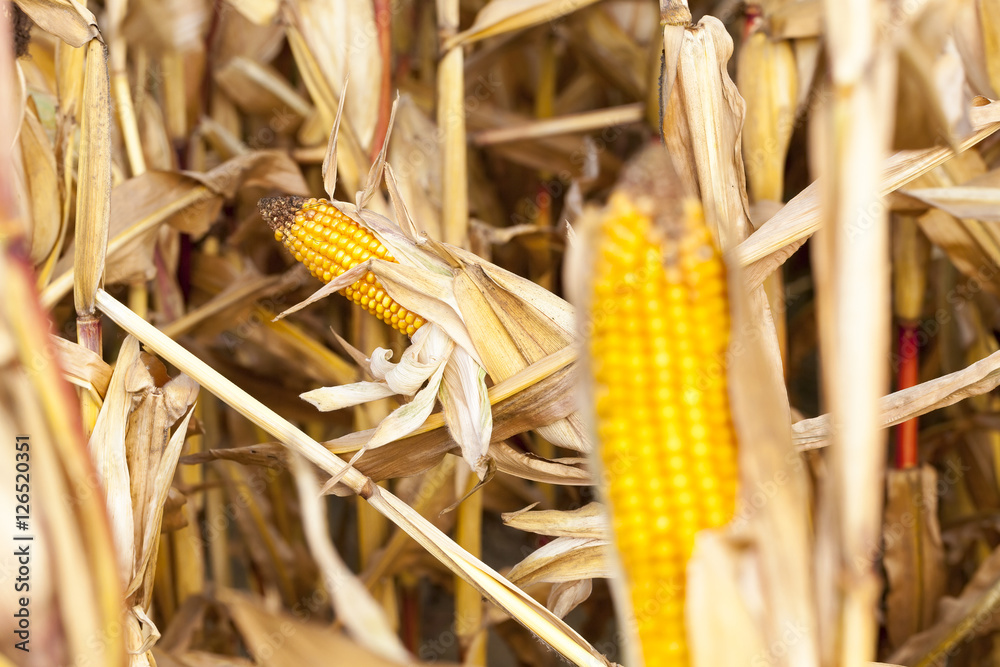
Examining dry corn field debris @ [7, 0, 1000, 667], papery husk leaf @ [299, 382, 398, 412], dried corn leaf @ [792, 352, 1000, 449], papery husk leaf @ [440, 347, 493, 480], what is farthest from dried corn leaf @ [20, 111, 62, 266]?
dried corn leaf @ [792, 352, 1000, 449]

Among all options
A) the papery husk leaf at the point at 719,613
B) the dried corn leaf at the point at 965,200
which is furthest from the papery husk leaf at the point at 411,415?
the dried corn leaf at the point at 965,200

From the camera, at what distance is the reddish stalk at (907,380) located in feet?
3.42

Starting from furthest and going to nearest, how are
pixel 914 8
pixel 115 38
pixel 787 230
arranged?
pixel 115 38 → pixel 914 8 → pixel 787 230

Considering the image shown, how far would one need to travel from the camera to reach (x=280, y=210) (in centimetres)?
71

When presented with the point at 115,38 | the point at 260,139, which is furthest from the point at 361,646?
the point at 260,139

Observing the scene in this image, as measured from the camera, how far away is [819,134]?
317 millimetres

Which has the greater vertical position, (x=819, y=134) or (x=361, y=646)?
(x=819, y=134)

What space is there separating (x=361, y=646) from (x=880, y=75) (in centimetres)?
44

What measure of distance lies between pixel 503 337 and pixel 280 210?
0.26 meters

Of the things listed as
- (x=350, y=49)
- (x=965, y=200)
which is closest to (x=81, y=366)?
(x=350, y=49)

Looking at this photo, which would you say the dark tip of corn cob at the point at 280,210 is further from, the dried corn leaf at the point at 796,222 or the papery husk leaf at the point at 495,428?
the dried corn leaf at the point at 796,222

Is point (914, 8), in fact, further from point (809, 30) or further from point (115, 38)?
point (115, 38)

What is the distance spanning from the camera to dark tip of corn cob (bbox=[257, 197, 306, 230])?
704 mm

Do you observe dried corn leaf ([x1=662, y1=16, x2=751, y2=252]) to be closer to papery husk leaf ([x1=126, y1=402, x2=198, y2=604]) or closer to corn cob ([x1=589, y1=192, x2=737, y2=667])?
corn cob ([x1=589, y1=192, x2=737, y2=667])
